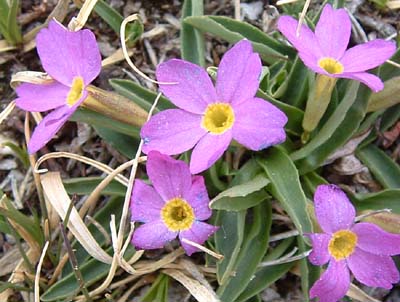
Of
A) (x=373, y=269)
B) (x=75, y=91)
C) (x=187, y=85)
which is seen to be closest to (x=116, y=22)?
(x=75, y=91)

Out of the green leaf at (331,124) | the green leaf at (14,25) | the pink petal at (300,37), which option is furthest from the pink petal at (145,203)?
the green leaf at (14,25)

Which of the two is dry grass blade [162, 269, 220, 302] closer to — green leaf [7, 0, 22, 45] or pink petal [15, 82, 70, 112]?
pink petal [15, 82, 70, 112]

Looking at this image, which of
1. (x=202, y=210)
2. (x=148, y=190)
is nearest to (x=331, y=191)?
(x=202, y=210)

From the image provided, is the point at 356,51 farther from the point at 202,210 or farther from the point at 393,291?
the point at 393,291

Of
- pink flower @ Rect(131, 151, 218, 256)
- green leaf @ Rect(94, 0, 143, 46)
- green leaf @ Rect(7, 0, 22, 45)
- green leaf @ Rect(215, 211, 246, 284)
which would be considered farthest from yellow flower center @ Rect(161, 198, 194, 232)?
green leaf @ Rect(7, 0, 22, 45)

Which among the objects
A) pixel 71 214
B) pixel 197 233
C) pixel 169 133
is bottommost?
pixel 71 214

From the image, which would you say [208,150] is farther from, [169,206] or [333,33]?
[333,33]
